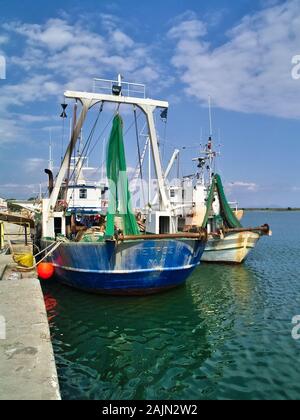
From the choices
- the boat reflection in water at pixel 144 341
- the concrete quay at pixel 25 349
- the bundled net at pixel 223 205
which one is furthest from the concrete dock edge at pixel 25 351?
the bundled net at pixel 223 205

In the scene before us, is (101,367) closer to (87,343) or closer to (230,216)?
(87,343)

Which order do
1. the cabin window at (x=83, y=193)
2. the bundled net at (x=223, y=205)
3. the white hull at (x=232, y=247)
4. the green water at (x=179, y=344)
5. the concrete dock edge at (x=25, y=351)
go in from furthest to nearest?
the white hull at (x=232, y=247) → the bundled net at (x=223, y=205) → the cabin window at (x=83, y=193) → the green water at (x=179, y=344) → the concrete dock edge at (x=25, y=351)

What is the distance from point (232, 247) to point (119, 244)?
12.4 meters

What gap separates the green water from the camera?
735cm

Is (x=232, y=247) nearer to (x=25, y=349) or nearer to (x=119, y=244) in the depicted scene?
(x=119, y=244)

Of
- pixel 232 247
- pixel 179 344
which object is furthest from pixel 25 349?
pixel 232 247

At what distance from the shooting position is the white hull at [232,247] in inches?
906

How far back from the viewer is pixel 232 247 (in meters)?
23.3

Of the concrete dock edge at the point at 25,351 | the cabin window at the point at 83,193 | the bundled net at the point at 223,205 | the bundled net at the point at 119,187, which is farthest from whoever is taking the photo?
the bundled net at the point at 223,205

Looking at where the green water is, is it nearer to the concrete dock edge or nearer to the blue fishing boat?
the blue fishing boat

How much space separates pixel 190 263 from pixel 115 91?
872cm

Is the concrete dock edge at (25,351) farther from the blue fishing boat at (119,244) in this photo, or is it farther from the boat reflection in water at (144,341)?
the blue fishing boat at (119,244)

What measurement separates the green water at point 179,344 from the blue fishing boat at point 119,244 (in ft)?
2.54

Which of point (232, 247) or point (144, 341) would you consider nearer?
point (144, 341)
